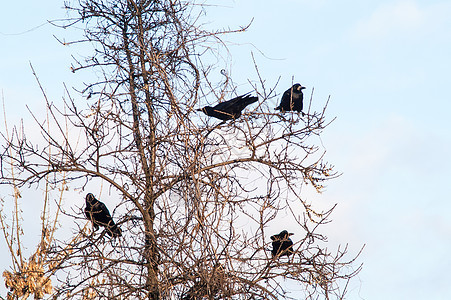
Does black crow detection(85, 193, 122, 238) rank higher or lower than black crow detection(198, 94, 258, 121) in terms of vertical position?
lower

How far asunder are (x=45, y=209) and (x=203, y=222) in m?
6.02

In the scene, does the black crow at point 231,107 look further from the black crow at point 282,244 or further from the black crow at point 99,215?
the black crow at point 99,215

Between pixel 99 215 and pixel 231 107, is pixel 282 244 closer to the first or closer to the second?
pixel 231 107

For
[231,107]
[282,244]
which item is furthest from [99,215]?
[282,244]

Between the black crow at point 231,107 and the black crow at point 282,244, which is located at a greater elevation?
the black crow at point 231,107

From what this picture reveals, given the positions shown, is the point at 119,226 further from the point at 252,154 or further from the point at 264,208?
the point at 264,208

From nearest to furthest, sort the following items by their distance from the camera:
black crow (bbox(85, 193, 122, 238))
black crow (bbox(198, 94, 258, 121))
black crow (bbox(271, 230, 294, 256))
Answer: black crow (bbox(271, 230, 294, 256)) → black crow (bbox(198, 94, 258, 121)) → black crow (bbox(85, 193, 122, 238))

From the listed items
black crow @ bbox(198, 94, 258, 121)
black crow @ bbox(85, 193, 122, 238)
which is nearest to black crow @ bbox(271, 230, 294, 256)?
black crow @ bbox(198, 94, 258, 121)

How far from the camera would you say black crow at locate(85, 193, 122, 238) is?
8.07 meters

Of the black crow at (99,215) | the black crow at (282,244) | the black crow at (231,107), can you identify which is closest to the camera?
the black crow at (282,244)

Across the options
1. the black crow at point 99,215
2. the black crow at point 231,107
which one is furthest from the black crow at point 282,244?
the black crow at point 99,215

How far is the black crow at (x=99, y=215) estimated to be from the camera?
807 cm

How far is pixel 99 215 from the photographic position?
8352 mm

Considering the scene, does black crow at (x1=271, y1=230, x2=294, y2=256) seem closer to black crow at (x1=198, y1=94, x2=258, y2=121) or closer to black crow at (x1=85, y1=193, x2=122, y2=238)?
black crow at (x1=198, y1=94, x2=258, y2=121)
